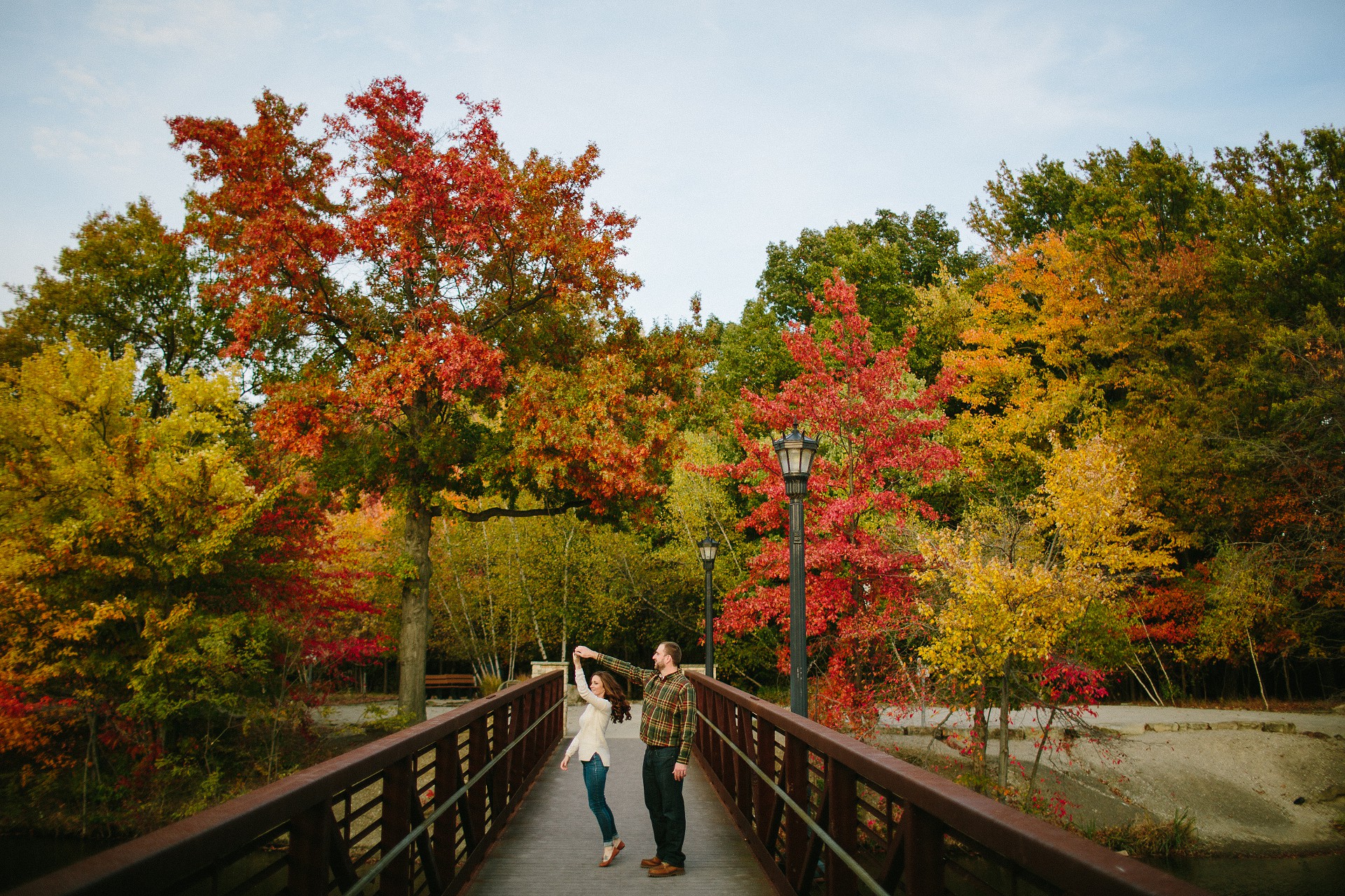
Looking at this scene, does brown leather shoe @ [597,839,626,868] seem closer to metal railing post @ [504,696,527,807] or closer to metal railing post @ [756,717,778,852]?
metal railing post @ [756,717,778,852]

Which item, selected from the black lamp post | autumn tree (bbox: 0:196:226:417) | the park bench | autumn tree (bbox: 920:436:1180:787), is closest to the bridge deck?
autumn tree (bbox: 920:436:1180:787)

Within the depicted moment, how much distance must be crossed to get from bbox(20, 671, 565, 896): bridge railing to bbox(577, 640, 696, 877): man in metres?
1.25

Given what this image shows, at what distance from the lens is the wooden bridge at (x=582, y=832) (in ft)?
6.93

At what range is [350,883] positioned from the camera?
3238 mm

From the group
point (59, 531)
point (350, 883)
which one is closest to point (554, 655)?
point (59, 531)

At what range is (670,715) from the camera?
236 inches

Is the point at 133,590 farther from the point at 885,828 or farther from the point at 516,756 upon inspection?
the point at 885,828

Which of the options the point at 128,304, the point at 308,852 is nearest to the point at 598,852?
the point at 308,852

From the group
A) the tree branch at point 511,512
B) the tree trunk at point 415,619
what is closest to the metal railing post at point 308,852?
the tree trunk at point 415,619

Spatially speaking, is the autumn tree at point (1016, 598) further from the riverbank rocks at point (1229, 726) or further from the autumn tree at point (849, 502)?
the riverbank rocks at point (1229, 726)

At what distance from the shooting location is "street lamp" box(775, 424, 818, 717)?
26.2 ft

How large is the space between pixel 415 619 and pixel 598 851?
10506 mm

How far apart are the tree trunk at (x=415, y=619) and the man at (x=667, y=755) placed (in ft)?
33.4

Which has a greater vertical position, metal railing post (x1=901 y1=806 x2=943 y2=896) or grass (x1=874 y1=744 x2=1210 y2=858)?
metal railing post (x1=901 y1=806 x2=943 y2=896)
